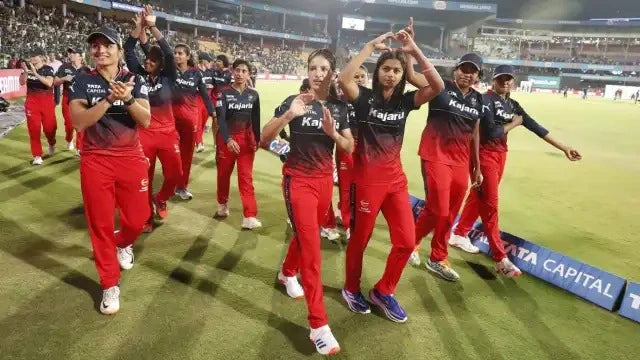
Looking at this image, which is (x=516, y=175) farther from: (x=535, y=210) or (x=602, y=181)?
(x=535, y=210)

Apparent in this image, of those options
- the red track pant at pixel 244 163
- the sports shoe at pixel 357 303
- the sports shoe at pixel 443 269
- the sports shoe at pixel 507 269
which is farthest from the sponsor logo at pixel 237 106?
the sports shoe at pixel 507 269

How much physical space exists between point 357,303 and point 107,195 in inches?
101

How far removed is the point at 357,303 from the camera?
4.07 metres

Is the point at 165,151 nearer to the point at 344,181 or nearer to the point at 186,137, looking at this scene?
the point at 186,137

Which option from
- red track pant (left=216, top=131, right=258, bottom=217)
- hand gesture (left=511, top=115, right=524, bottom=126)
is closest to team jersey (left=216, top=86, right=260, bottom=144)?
red track pant (left=216, top=131, right=258, bottom=217)

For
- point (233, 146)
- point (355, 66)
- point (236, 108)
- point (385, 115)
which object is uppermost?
point (355, 66)

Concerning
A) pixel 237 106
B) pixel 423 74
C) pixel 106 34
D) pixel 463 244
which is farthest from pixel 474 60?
pixel 106 34

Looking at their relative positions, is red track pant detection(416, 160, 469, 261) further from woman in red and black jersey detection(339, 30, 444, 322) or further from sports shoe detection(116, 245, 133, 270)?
sports shoe detection(116, 245, 133, 270)

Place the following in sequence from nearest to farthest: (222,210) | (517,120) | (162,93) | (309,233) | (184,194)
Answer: (309,233) → (517,120) → (162,93) → (222,210) → (184,194)

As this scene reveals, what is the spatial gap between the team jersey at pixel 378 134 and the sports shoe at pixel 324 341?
1.36m

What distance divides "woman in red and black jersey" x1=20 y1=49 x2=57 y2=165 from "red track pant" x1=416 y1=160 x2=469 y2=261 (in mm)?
8305

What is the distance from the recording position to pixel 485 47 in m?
86.3

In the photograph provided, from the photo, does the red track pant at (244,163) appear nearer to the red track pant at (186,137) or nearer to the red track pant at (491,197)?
the red track pant at (186,137)

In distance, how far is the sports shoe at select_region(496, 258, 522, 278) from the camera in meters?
5.06
